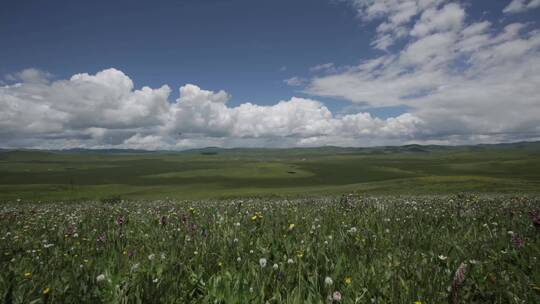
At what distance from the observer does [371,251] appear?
4.89 m

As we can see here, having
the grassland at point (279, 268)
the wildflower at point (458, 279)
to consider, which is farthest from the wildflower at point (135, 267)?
the wildflower at point (458, 279)

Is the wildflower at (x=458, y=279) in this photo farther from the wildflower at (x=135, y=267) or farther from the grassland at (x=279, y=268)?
the wildflower at (x=135, y=267)

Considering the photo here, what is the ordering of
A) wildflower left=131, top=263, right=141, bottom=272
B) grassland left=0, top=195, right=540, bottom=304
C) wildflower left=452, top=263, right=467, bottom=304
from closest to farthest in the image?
wildflower left=452, top=263, right=467, bottom=304 < grassland left=0, top=195, right=540, bottom=304 < wildflower left=131, top=263, right=141, bottom=272

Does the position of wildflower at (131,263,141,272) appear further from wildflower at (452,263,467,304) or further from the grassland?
wildflower at (452,263,467,304)

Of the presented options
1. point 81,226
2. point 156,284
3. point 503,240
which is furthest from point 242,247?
point 81,226

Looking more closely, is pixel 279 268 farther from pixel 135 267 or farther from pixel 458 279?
pixel 458 279

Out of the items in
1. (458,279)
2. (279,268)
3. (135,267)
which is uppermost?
(458,279)

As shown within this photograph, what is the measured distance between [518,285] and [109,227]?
28.2 ft

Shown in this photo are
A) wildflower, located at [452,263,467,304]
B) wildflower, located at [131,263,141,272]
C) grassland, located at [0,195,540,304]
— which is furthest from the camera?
wildflower, located at [131,263,141,272]

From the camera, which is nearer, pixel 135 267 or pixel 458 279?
pixel 458 279

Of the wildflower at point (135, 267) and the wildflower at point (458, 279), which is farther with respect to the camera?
the wildflower at point (135, 267)

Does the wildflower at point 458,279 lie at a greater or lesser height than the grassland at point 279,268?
greater

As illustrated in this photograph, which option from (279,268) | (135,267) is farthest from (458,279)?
(135,267)

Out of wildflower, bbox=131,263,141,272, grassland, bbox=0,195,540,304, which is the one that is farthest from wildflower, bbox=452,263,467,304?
wildflower, bbox=131,263,141,272
